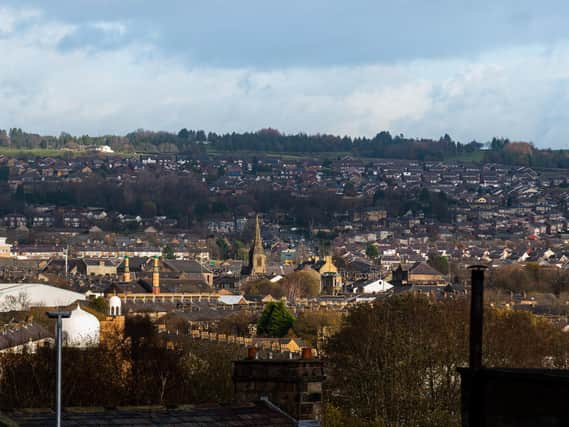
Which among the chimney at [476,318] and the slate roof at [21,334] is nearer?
the chimney at [476,318]

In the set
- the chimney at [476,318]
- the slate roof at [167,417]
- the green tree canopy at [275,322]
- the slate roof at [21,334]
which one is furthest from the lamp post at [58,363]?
the green tree canopy at [275,322]

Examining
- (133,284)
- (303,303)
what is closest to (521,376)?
(303,303)

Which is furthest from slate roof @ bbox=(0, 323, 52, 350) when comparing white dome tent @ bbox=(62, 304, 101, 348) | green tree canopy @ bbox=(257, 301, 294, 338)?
green tree canopy @ bbox=(257, 301, 294, 338)

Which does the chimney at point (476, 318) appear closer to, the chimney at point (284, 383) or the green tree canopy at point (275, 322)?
the chimney at point (284, 383)

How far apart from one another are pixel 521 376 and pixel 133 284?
5547 inches

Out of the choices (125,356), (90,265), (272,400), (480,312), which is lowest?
(90,265)

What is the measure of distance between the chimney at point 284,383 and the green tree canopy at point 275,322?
81993mm

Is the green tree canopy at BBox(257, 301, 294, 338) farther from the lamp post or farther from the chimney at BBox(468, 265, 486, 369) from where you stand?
the chimney at BBox(468, 265, 486, 369)

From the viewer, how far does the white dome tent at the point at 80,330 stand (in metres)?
62.2

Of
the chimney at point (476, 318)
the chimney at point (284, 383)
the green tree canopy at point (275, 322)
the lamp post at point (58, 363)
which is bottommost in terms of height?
the green tree canopy at point (275, 322)

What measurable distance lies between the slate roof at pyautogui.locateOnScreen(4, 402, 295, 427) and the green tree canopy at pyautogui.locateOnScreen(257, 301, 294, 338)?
83.0m

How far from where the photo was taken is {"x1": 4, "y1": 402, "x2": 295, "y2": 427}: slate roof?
15.5 meters

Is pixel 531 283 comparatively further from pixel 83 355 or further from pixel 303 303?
pixel 83 355

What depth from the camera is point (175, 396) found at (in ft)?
145
